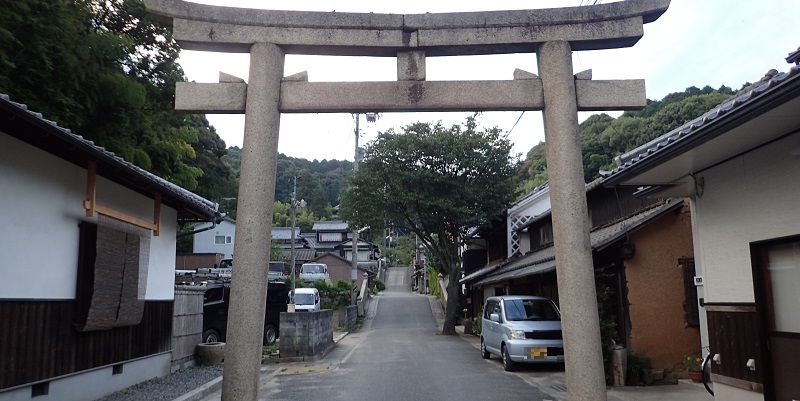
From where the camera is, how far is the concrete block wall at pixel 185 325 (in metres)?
14.0

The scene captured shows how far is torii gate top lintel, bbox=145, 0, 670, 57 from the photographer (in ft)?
24.7

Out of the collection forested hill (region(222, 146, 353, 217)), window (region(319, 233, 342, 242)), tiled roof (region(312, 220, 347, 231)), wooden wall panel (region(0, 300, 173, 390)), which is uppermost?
forested hill (region(222, 146, 353, 217))

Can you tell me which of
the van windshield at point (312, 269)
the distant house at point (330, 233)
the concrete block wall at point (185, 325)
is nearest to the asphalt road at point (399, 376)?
the concrete block wall at point (185, 325)

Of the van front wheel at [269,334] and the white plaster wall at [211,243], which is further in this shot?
the white plaster wall at [211,243]

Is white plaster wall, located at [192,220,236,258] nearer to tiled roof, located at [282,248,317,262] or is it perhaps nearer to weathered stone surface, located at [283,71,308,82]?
tiled roof, located at [282,248,317,262]

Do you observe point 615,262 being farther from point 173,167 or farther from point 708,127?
point 173,167

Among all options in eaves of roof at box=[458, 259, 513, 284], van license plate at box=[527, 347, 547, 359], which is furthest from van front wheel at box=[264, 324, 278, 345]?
van license plate at box=[527, 347, 547, 359]

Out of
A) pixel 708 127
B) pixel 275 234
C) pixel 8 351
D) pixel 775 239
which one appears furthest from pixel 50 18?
pixel 275 234

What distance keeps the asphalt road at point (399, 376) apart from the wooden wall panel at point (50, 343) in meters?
2.99

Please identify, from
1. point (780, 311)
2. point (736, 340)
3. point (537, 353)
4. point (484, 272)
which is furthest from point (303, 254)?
point (780, 311)

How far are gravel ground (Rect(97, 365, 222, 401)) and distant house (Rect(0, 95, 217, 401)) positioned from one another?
254 millimetres

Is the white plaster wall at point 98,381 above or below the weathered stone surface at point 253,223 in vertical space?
below

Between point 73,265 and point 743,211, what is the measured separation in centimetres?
1023

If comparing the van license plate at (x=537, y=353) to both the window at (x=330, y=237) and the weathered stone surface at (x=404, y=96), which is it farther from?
the window at (x=330, y=237)
